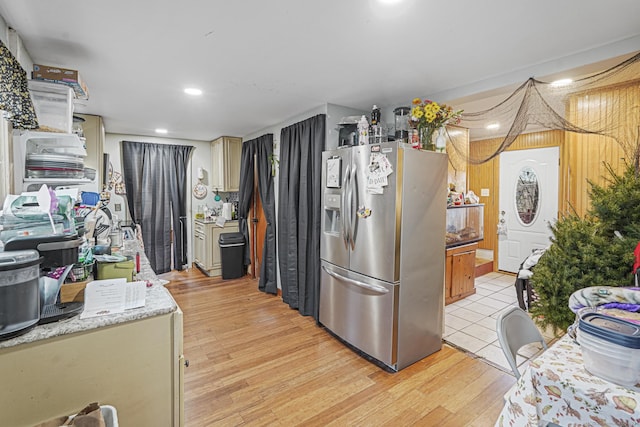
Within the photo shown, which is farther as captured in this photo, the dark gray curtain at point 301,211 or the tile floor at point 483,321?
the dark gray curtain at point 301,211

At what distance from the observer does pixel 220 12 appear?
1.54 meters

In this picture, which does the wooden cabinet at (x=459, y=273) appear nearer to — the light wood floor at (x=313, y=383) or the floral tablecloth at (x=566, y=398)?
the light wood floor at (x=313, y=383)

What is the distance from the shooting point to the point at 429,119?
2467mm

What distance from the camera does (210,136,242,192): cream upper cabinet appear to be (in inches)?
199

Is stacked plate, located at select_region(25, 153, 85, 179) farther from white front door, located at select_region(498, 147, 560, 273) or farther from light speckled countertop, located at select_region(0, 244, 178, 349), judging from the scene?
white front door, located at select_region(498, 147, 560, 273)

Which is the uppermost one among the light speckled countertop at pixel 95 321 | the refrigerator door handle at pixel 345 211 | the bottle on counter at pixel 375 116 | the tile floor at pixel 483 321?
the bottle on counter at pixel 375 116

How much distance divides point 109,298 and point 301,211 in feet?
7.40

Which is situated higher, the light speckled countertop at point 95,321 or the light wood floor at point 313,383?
the light speckled countertop at point 95,321

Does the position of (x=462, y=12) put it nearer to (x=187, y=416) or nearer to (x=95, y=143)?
(x=187, y=416)

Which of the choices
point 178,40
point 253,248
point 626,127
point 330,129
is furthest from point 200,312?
point 626,127

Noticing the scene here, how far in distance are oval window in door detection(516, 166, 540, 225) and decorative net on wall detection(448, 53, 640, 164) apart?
2989 millimetres

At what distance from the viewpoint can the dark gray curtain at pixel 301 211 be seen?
3232 mm

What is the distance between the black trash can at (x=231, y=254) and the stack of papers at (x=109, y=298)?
339cm

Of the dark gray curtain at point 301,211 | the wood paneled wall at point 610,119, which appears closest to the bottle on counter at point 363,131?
the dark gray curtain at point 301,211
